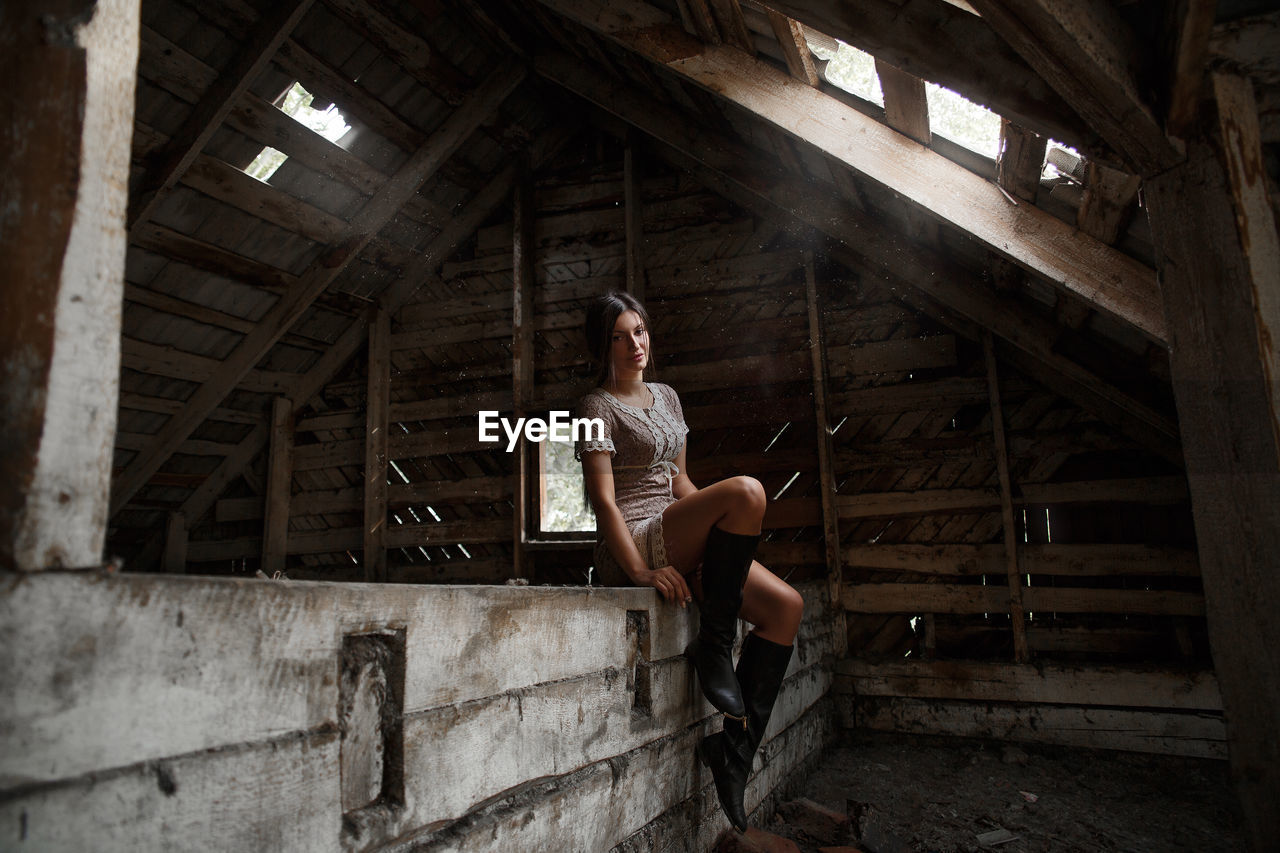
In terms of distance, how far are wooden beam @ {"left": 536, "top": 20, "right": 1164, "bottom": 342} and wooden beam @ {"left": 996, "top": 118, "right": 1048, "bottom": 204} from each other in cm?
5

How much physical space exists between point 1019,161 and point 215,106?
3443 mm

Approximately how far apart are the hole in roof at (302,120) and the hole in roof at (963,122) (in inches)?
124

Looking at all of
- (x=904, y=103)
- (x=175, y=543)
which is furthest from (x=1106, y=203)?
(x=175, y=543)

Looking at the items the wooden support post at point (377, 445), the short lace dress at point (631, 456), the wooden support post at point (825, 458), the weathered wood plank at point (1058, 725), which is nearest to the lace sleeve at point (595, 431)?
the short lace dress at point (631, 456)

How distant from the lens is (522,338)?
15.7ft

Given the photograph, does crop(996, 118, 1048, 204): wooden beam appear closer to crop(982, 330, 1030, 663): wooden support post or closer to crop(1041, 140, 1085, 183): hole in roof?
crop(1041, 140, 1085, 183): hole in roof

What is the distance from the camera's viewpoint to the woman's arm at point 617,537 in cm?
212

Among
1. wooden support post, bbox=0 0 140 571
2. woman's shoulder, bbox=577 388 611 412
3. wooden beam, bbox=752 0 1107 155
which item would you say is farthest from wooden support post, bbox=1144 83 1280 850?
wooden support post, bbox=0 0 140 571

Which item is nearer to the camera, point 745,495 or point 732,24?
point 745,495

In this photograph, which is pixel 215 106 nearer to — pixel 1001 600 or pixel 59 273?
pixel 59 273

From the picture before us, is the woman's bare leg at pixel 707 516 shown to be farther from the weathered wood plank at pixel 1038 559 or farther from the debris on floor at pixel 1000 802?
the weathered wood plank at pixel 1038 559

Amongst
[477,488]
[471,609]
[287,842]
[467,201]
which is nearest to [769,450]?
[477,488]

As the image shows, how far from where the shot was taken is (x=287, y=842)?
Answer: 0.93 m

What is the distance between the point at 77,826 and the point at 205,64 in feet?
12.2
